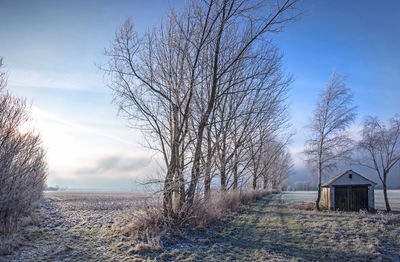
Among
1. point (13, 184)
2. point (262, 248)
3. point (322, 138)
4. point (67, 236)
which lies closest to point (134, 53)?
point (13, 184)

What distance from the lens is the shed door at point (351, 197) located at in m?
18.1

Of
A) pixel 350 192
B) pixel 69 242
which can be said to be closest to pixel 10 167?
pixel 69 242

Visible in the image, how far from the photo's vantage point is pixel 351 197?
18.4 m

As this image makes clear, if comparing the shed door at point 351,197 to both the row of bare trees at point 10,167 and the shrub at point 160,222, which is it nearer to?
the shrub at point 160,222

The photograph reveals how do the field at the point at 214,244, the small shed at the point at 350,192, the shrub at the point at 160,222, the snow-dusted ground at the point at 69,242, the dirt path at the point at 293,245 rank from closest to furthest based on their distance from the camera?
the snow-dusted ground at the point at 69,242
the field at the point at 214,244
the dirt path at the point at 293,245
the shrub at the point at 160,222
the small shed at the point at 350,192

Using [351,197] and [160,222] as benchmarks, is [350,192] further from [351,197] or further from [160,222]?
[160,222]

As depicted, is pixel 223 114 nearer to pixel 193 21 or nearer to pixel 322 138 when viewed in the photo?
pixel 193 21

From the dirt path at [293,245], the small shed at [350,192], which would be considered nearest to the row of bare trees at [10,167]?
the dirt path at [293,245]

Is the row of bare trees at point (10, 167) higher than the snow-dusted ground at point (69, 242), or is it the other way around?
the row of bare trees at point (10, 167)

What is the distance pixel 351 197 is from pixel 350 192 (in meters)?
0.37

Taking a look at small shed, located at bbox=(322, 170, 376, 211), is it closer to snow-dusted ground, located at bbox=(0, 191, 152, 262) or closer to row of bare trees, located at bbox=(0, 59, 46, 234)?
snow-dusted ground, located at bbox=(0, 191, 152, 262)

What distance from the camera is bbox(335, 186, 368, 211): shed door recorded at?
18.1 metres

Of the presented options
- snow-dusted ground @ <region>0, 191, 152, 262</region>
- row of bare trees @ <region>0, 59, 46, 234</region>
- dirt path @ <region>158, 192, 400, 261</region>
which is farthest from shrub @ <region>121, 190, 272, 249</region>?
row of bare trees @ <region>0, 59, 46, 234</region>

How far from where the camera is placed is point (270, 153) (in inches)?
1038
